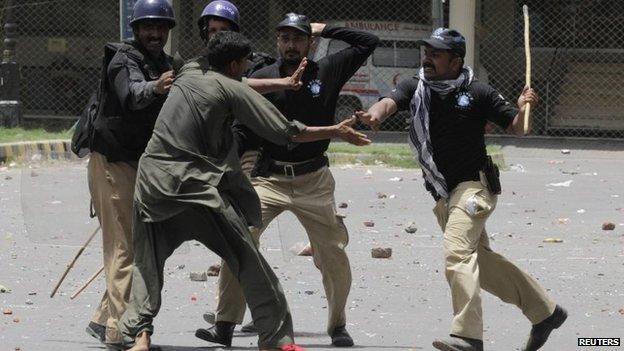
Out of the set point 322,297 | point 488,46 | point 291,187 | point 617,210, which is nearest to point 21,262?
point 322,297

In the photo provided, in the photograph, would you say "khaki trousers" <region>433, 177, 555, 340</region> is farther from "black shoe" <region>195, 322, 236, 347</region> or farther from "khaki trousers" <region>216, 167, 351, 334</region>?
"black shoe" <region>195, 322, 236, 347</region>

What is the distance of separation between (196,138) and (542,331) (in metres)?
1.99

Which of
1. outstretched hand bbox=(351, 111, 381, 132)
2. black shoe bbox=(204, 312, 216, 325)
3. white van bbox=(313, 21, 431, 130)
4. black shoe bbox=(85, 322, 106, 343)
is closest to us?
outstretched hand bbox=(351, 111, 381, 132)

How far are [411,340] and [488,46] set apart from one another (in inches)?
568

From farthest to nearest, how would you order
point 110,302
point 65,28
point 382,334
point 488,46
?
point 65,28 → point 488,46 → point 382,334 → point 110,302

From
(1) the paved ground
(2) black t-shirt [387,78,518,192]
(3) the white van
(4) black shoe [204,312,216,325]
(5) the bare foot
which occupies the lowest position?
(3) the white van

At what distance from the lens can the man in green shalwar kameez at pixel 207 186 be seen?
5949 mm

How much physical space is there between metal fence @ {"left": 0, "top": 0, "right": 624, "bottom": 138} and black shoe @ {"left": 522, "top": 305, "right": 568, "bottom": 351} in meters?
12.6

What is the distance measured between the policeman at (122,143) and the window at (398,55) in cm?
1349

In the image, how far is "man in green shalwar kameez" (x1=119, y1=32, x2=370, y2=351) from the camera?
595cm

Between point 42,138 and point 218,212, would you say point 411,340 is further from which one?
point 42,138

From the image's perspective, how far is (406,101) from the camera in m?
6.67

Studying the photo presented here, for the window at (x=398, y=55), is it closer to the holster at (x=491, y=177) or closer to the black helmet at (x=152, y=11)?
the holster at (x=491, y=177)

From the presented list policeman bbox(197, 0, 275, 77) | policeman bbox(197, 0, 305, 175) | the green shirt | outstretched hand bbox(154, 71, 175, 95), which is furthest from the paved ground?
policeman bbox(197, 0, 275, 77)
